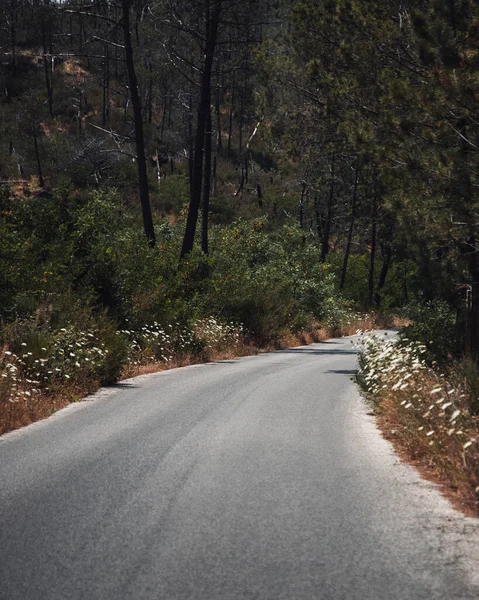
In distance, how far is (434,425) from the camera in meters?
9.07

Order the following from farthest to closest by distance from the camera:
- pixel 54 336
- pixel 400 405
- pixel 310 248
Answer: pixel 310 248
pixel 54 336
pixel 400 405

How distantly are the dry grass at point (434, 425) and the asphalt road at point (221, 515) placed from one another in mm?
225

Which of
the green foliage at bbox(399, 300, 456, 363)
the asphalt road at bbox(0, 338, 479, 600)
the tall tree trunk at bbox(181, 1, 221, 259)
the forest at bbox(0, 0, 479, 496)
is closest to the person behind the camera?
the asphalt road at bbox(0, 338, 479, 600)

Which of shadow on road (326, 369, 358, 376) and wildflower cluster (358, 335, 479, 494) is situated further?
shadow on road (326, 369, 358, 376)

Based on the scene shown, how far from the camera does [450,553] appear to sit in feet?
18.2

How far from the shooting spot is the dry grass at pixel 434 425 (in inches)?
289

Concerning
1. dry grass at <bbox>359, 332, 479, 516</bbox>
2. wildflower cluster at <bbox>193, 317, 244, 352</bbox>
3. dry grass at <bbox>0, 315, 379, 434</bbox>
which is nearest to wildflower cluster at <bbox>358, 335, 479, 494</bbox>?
dry grass at <bbox>359, 332, 479, 516</bbox>

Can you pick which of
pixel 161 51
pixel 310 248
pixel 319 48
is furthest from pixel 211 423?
pixel 310 248

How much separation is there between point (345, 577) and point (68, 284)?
13.2 meters

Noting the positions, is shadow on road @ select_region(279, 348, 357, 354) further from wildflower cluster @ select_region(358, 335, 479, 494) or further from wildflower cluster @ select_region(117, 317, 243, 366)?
wildflower cluster @ select_region(358, 335, 479, 494)

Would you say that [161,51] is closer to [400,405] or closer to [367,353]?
[367,353]

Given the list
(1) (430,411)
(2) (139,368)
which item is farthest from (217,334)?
(1) (430,411)

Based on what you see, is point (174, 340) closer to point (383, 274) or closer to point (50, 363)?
point (50, 363)

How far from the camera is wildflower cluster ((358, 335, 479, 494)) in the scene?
7.73m
